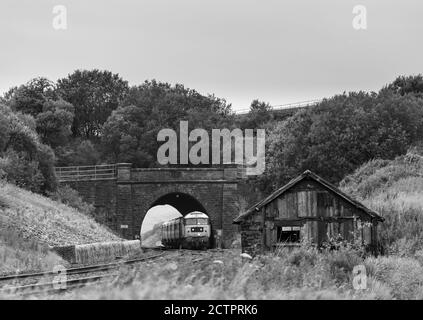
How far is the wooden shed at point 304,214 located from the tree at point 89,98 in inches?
2312

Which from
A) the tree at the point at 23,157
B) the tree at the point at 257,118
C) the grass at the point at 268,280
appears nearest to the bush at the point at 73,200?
the tree at the point at 23,157

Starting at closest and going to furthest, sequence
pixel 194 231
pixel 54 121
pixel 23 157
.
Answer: pixel 23 157 → pixel 194 231 → pixel 54 121

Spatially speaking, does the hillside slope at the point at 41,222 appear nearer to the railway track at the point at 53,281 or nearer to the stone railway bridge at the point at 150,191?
the railway track at the point at 53,281

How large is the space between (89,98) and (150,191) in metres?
31.0

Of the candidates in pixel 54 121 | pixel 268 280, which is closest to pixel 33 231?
pixel 268 280

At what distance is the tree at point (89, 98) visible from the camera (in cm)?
8869

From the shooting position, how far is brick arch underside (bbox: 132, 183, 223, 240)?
61.3m

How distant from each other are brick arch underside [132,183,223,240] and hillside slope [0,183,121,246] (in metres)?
14.6

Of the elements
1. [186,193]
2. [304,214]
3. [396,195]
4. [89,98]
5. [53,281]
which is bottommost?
[53,281]

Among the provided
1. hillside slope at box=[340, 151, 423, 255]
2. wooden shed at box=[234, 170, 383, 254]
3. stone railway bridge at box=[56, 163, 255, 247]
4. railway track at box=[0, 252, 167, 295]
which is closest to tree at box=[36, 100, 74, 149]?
stone railway bridge at box=[56, 163, 255, 247]

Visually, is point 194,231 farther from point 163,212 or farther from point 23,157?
point 163,212

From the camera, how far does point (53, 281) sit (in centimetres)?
1772

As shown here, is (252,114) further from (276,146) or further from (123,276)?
(123,276)
